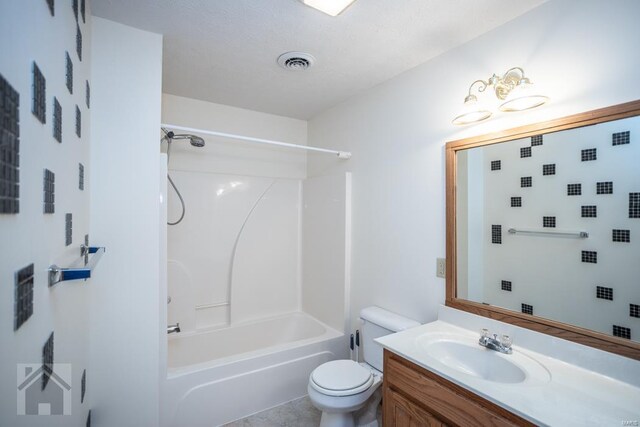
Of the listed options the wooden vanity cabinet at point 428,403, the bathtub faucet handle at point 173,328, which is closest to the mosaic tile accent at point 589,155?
the wooden vanity cabinet at point 428,403

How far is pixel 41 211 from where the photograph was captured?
0.80 metres

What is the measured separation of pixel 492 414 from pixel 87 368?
6.11ft

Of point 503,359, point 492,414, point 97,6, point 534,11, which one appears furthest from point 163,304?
point 534,11

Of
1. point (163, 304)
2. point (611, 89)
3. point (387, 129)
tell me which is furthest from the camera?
point (387, 129)

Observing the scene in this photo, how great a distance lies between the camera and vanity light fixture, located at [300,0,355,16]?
1.38 metres

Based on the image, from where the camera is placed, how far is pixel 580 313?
1.25 m

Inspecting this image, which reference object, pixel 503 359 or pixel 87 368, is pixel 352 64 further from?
pixel 87 368

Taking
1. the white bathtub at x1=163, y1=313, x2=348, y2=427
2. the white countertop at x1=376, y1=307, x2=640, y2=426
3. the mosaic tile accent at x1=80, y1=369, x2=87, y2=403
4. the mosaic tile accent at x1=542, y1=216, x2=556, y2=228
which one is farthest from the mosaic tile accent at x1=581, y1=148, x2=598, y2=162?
the mosaic tile accent at x1=80, y1=369, x2=87, y2=403

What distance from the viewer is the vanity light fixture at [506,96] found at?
4.47ft

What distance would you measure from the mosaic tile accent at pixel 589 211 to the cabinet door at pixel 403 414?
3.54 feet

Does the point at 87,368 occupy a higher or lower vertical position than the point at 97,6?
lower

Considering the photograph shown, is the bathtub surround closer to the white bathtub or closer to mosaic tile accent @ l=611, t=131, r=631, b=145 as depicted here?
the white bathtub

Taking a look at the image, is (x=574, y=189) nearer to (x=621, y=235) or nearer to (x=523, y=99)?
(x=621, y=235)

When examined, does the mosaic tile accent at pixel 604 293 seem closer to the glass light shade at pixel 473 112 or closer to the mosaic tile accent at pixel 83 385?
the glass light shade at pixel 473 112
